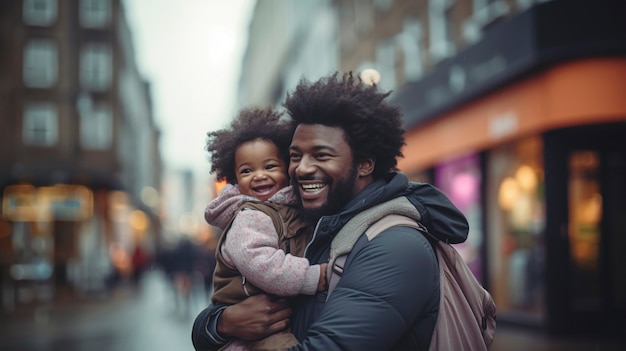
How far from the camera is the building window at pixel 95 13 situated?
36031mm

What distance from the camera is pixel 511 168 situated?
12820 mm

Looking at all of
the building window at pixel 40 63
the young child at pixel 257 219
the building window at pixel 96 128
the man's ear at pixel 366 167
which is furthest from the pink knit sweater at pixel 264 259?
the building window at pixel 96 128

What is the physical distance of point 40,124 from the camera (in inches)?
1375

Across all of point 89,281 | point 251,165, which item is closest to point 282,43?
point 89,281

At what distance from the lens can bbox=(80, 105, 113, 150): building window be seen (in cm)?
3622

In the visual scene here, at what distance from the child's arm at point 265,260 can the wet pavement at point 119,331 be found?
7.73 meters

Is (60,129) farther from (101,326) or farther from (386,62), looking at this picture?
(101,326)

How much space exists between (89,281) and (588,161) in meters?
19.7

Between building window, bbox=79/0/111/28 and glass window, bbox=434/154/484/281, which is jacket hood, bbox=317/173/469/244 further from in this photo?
building window, bbox=79/0/111/28

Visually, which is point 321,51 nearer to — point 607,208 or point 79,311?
point 79,311

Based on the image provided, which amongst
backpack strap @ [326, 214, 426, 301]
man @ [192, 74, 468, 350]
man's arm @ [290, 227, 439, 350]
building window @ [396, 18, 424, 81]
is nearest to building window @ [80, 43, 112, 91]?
building window @ [396, 18, 424, 81]

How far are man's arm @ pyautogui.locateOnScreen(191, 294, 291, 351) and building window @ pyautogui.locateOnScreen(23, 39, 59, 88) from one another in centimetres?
3486

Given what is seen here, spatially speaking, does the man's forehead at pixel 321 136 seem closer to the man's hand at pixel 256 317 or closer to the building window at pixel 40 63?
the man's hand at pixel 256 317

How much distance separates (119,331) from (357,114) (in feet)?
40.3
